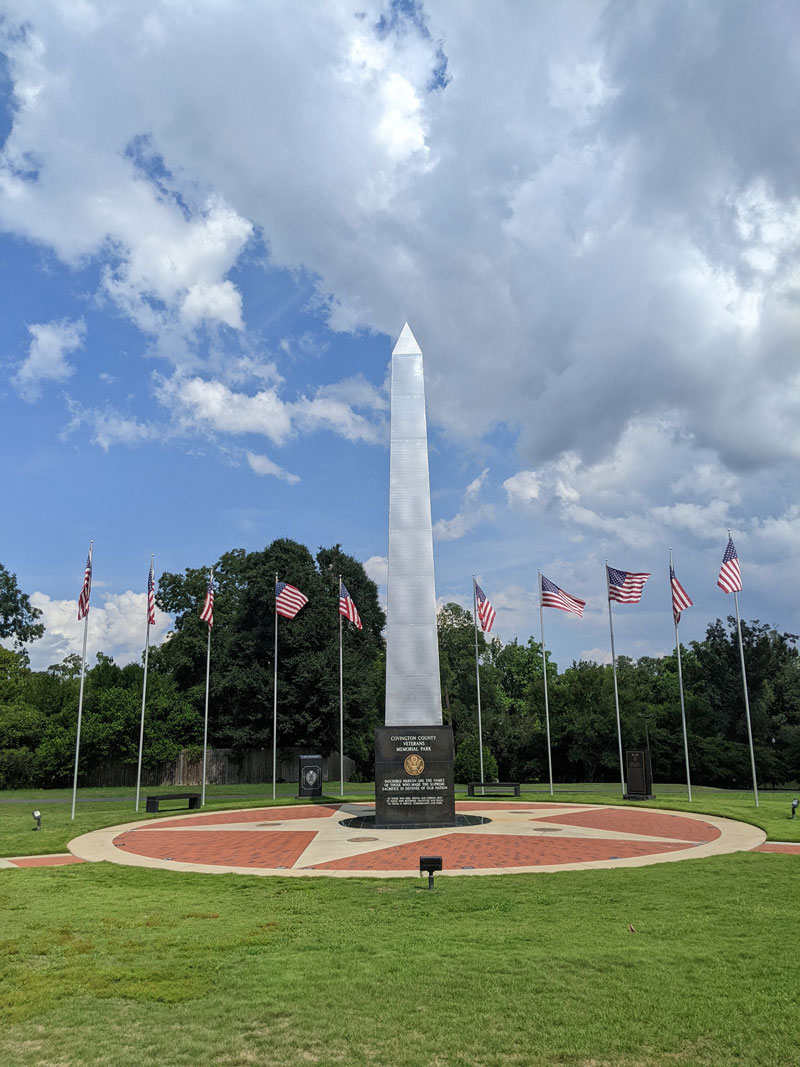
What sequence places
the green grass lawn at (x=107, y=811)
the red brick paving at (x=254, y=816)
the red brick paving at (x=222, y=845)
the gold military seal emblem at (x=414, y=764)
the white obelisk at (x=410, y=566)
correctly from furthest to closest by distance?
the red brick paving at (x=254, y=816), the white obelisk at (x=410, y=566), the gold military seal emblem at (x=414, y=764), the green grass lawn at (x=107, y=811), the red brick paving at (x=222, y=845)

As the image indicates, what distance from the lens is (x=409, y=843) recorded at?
16672 millimetres

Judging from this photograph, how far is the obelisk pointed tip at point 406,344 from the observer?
2367 cm

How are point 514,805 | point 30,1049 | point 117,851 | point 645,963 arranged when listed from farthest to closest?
point 514,805 < point 117,851 < point 645,963 < point 30,1049

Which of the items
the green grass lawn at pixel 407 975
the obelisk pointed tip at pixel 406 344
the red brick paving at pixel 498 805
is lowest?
the red brick paving at pixel 498 805

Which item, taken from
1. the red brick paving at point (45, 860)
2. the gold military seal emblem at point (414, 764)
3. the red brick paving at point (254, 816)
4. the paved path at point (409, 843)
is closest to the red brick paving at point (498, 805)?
the paved path at point (409, 843)

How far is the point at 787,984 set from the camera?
6.99m

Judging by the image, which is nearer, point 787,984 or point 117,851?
point 787,984

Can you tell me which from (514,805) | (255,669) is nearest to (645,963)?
(514,805)

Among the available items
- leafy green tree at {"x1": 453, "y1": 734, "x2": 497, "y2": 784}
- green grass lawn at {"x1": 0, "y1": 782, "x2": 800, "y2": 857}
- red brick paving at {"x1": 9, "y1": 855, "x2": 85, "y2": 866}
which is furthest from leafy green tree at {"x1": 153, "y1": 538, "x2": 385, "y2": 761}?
red brick paving at {"x1": 9, "y1": 855, "x2": 85, "y2": 866}

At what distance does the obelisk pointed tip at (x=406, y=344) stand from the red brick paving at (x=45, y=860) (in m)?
15.8

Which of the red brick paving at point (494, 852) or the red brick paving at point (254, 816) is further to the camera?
the red brick paving at point (254, 816)

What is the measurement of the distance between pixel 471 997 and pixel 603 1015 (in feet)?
3.72

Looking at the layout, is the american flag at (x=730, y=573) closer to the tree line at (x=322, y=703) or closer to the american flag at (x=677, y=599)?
the american flag at (x=677, y=599)

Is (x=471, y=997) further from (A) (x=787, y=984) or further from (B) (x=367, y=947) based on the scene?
(A) (x=787, y=984)
